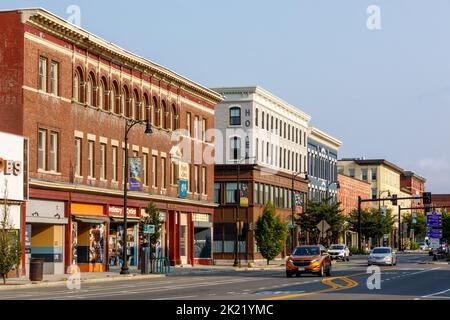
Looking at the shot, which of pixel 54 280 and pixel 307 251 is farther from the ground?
pixel 307 251

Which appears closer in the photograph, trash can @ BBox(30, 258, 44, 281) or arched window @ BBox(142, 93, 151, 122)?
trash can @ BBox(30, 258, 44, 281)

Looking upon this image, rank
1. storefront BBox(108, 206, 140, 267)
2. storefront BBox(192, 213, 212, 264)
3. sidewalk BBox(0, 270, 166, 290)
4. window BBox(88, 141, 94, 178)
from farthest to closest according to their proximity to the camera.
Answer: storefront BBox(192, 213, 212, 264)
storefront BBox(108, 206, 140, 267)
window BBox(88, 141, 94, 178)
sidewalk BBox(0, 270, 166, 290)

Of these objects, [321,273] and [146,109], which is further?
[146,109]

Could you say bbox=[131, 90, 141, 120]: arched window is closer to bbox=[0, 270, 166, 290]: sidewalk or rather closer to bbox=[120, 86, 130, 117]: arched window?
bbox=[120, 86, 130, 117]: arched window

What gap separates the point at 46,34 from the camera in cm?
5494

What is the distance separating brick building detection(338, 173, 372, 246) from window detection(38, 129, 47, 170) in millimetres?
93760

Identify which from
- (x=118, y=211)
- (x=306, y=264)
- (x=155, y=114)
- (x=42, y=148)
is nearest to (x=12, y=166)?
(x=42, y=148)

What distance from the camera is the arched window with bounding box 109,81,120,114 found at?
213 feet

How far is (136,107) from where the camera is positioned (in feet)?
227

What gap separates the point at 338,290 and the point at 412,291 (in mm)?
2922

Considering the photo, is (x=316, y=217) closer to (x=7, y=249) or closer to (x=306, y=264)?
(x=306, y=264)

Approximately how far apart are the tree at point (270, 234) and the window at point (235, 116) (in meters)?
18.4

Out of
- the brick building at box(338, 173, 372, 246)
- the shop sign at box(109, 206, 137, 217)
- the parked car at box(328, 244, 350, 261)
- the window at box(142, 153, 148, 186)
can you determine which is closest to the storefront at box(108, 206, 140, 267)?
Answer: the shop sign at box(109, 206, 137, 217)

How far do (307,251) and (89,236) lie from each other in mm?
14915
